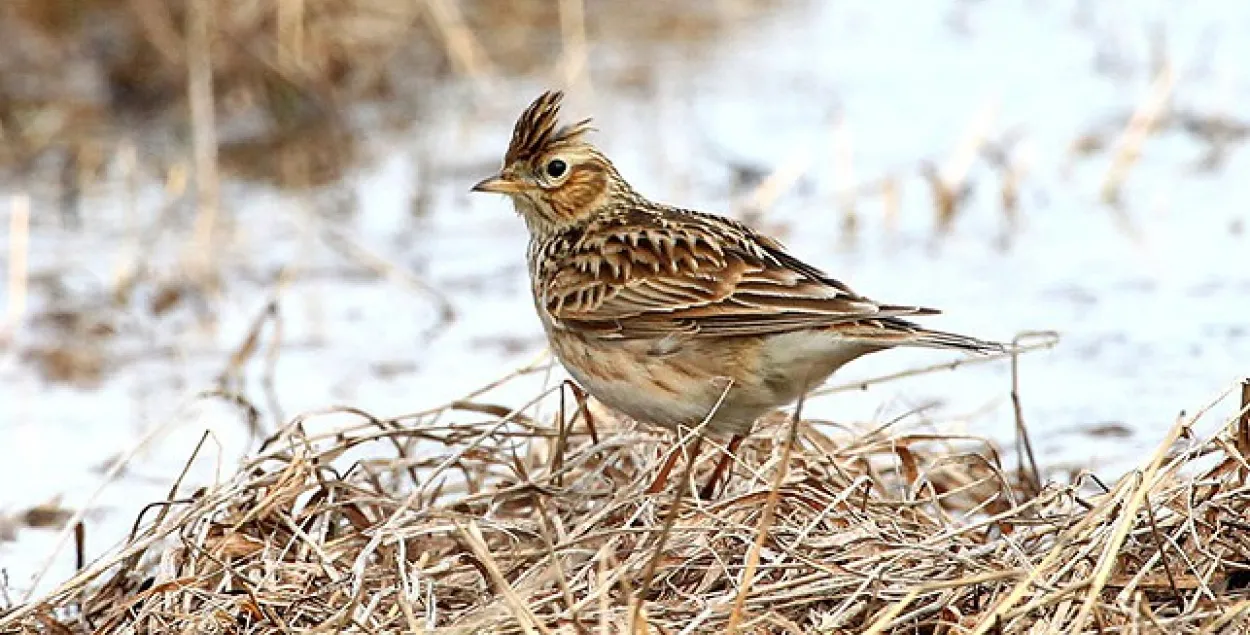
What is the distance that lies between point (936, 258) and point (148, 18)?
178 inches

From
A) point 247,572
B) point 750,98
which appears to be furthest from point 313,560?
point 750,98

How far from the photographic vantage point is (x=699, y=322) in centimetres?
566

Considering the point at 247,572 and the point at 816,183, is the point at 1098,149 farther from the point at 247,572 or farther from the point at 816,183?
the point at 247,572

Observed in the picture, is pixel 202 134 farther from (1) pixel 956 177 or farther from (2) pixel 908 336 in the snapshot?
(2) pixel 908 336

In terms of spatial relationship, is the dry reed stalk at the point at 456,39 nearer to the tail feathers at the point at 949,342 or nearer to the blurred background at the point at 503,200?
the blurred background at the point at 503,200

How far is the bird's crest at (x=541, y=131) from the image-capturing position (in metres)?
6.48

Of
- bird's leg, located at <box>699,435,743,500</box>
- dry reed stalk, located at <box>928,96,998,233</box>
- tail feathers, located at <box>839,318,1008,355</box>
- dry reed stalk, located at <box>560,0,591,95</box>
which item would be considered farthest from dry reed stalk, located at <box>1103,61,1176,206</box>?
tail feathers, located at <box>839,318,1008,355</box>

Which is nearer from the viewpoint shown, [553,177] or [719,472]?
[719,472]

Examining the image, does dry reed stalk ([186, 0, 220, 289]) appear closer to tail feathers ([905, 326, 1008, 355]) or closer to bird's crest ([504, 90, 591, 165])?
bird's crest ([504, 90, 591, 165])

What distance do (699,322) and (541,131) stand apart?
112 cm

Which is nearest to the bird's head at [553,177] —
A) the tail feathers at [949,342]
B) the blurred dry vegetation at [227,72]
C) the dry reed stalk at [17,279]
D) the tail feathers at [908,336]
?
the tail feathers at [908,336]

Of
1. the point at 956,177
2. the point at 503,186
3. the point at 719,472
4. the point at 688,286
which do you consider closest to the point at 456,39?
the point at 956,177

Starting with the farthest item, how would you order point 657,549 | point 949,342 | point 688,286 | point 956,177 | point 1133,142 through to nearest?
point 1133,142 → point 956,177 → point 688,286 → point 949,342 → point 657,549

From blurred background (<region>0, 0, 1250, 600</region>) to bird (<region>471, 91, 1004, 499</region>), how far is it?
37 centimetres
